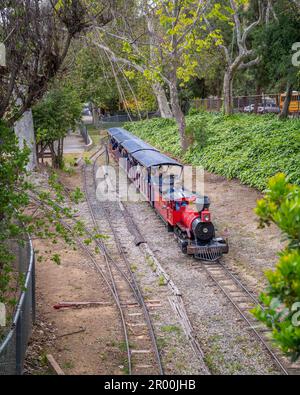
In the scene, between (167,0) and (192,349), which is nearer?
(192,349)

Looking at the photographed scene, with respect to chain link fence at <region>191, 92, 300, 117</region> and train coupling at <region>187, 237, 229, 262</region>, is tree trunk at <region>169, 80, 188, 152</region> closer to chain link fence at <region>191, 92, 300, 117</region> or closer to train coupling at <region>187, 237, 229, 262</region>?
chain link fence at <region>191, 92, 300, 117</region>

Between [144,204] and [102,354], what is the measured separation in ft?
47.1

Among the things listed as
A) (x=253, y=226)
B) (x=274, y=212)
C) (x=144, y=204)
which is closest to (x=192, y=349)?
(x=274, y=212)

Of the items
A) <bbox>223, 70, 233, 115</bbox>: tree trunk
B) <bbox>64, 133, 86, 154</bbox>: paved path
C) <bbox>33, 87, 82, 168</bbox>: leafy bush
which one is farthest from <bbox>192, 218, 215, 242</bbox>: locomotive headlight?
<bbox>64, 133, 86, 154</bbox>: paved path

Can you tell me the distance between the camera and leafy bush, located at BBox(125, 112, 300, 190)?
25855 mm

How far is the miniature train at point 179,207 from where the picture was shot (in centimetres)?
1830

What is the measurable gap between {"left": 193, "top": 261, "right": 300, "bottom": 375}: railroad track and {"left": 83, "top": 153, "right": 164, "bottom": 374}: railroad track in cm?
219

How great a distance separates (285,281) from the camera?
5.64 meters

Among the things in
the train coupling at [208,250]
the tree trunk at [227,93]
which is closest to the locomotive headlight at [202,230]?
the train coupling at [208,250]

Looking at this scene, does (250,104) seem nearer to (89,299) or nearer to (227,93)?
(227,93)

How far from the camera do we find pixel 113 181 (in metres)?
32.4

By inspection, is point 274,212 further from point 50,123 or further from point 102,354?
point 50,123

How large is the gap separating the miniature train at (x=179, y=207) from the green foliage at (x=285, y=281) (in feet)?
37.9

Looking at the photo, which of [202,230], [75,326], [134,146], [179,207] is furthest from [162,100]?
[75,326]
